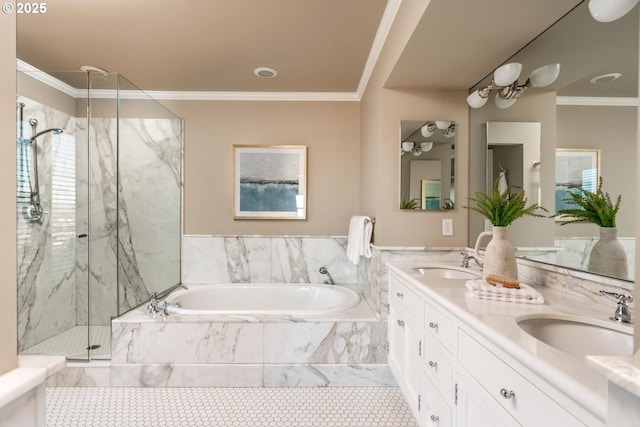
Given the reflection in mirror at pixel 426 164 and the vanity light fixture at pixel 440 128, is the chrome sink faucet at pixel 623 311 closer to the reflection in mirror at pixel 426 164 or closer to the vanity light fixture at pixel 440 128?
the reflection in mirror at pixel 426 164

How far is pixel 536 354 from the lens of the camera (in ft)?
2.56

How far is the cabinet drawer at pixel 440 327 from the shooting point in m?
1.27

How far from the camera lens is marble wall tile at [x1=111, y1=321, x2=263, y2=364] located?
7.45ft

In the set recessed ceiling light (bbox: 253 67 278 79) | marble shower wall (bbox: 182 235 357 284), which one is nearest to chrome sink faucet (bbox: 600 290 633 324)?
marble shower wall (bbox: 182 235 357 284)

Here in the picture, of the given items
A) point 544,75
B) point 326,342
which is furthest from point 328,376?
point 544,75

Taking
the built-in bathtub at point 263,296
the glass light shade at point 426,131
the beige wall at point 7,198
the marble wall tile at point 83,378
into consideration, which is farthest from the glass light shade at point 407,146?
the marble wall tile at point 83,378

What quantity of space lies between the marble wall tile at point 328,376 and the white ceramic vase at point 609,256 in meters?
1.54

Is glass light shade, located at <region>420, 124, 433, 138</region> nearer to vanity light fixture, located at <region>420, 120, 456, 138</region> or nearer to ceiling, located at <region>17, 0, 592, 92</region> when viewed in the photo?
vanity light fixture, located at <region>420, 120, 456, 138</region>

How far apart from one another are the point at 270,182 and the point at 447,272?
6.49ft

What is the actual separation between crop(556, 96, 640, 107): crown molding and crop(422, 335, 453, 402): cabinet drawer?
118cm

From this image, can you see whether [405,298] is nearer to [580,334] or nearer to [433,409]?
[433,409]

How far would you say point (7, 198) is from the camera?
2.08ft

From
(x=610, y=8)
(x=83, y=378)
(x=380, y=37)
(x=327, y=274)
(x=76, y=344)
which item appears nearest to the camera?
Result: (x=610, y=8)

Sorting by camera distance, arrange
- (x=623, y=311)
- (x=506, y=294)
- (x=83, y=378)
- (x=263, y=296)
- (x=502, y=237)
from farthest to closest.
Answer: (x=263, y=296) → (x=83, y=378) → (x=502, y=237) → (x=506, y=294) → (x=623, y=311)
